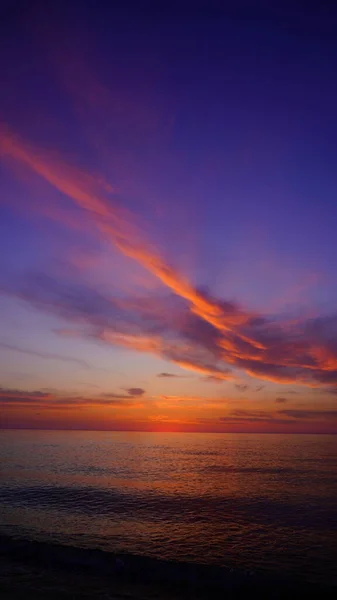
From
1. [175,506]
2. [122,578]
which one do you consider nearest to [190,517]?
[175,506]

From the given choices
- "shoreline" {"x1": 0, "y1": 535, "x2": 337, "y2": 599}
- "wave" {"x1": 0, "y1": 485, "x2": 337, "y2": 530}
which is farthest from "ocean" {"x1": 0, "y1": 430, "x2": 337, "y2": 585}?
"shoreline" {"x1": 0, "y1": 535, "x2": 337, "y2": 599}

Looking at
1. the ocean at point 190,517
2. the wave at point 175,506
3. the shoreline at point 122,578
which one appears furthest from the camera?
the wave at point 175,506

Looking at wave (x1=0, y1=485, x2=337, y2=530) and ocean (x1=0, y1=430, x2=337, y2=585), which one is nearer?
ocean (x1=0, y1=430, x2=337, y2=585)

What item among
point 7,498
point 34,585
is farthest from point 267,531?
point 7,498

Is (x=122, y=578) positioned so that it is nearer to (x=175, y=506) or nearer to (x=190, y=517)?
(x=190, y=517)

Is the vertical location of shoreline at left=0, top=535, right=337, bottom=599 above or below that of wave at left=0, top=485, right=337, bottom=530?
above

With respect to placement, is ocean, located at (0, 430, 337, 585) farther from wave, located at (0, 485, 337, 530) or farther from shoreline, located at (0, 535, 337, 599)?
shoreline, located at (0, 535, 337, 599)

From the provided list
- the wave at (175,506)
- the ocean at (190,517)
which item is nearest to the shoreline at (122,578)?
the ocean at (190,517)

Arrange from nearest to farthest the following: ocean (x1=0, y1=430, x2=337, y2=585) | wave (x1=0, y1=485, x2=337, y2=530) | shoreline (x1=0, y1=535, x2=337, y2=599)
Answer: shoreline (x1=0, y1=535, x2=337, y2=599), ocean (x1=0, y1=430, x2=337, y2=585), wave (x1=0, y1=485, x2=337, y2=530)

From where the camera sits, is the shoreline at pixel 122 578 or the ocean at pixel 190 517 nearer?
the shoreline at pixel 122 578

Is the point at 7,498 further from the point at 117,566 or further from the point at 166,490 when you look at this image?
the point at 117,566

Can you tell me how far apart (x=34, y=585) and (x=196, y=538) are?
1508 cm

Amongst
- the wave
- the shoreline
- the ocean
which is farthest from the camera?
the wave

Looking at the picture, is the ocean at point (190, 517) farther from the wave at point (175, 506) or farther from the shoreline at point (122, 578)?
the shoreline at point (122, 578)
